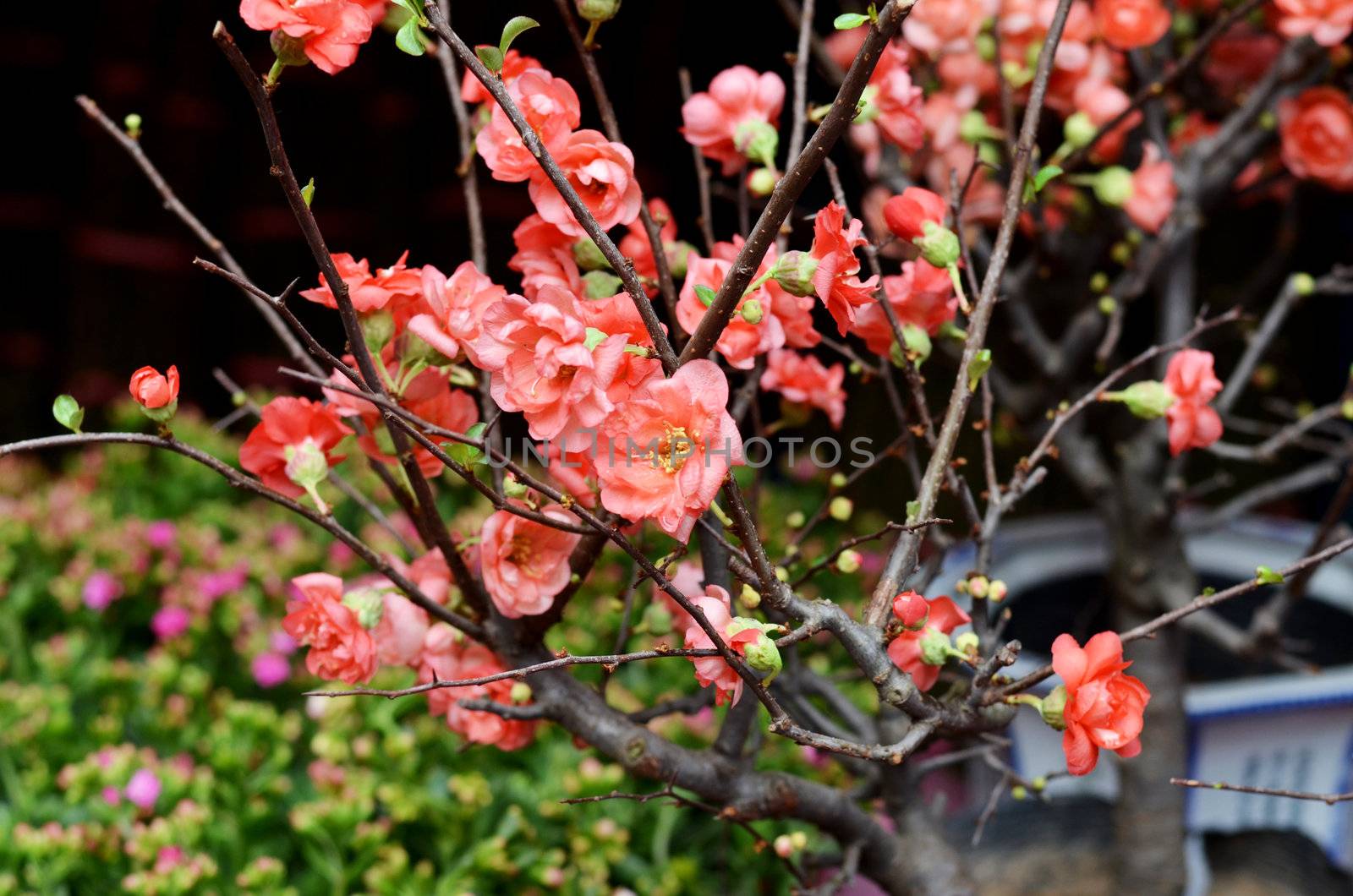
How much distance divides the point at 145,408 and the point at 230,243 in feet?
7.98

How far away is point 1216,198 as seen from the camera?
118 cm

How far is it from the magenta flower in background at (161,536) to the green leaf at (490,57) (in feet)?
4.24

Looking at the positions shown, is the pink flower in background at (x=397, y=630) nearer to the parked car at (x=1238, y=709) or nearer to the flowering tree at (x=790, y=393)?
the flowering tree at (x=790, y=393)

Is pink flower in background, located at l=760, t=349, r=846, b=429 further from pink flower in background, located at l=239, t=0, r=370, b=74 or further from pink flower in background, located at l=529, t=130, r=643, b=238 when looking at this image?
pink flower in background, located at l=239, t=0, r=370, b=74

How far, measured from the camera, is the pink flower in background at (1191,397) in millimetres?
802

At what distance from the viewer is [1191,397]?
81 centimetres

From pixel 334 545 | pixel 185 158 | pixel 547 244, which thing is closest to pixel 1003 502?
pixel 547 244

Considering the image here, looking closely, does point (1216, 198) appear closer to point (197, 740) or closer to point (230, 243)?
point (197, 740)

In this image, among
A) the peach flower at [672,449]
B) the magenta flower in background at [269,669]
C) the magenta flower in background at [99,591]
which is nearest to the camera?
the peach flower at [672,449]

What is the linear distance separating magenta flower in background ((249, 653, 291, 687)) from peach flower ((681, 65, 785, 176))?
913mm

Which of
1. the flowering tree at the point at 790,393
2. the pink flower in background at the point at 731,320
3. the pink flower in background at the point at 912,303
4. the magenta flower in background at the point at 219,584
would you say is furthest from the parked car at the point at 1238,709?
the magenta flower in background at the point at 219,584

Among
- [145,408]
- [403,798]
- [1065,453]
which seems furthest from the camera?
[1065,453]

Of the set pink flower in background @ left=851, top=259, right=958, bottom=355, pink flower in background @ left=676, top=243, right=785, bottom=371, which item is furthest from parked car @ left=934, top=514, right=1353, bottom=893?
pink flower in background @ left=676, top=243, right=785, bottom=371

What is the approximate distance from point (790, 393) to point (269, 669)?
34.5 inches
